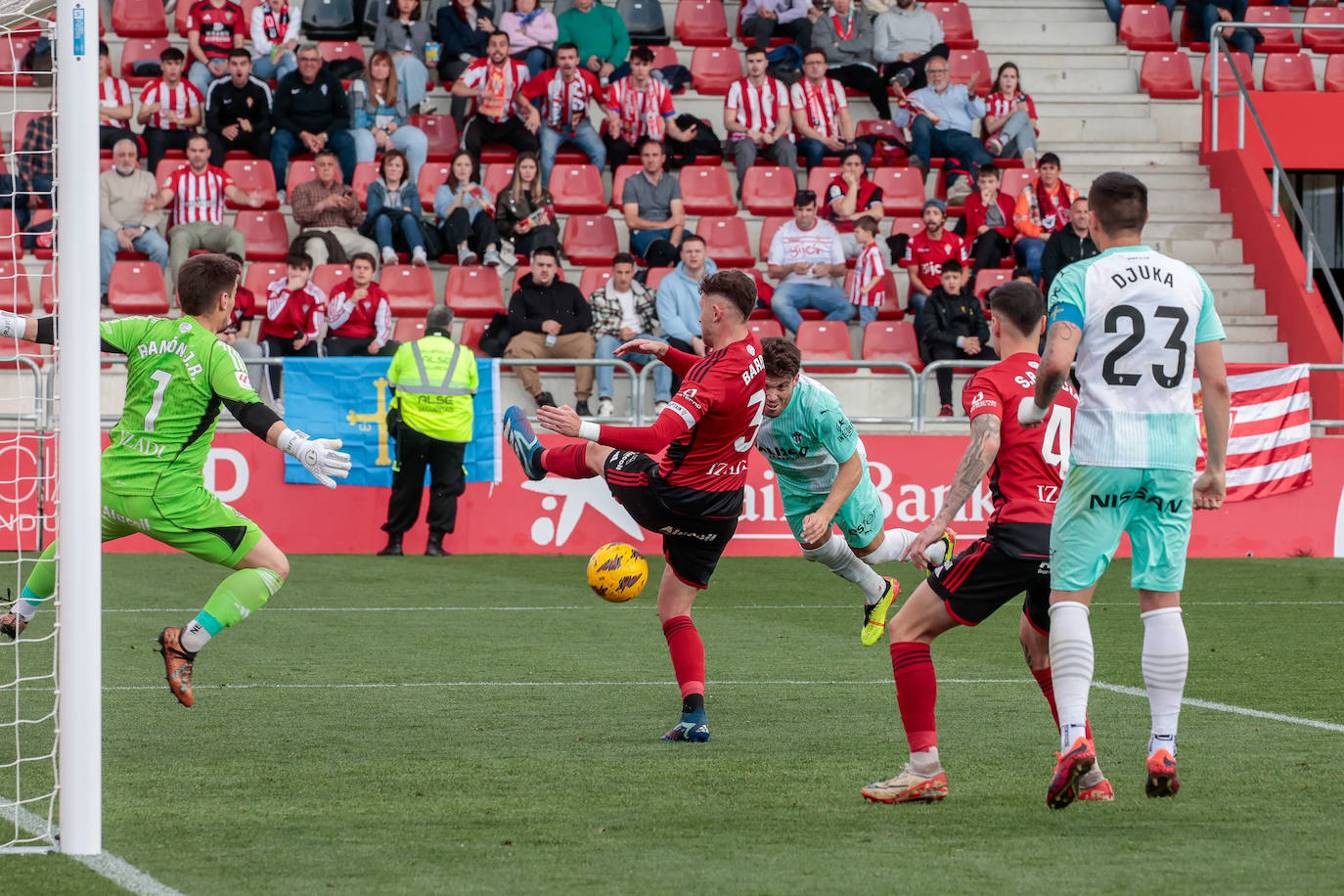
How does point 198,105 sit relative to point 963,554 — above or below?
above

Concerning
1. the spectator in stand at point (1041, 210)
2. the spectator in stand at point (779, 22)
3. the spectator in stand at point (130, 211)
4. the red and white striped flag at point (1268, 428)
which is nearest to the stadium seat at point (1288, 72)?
the spectator in stand at point (1041, 210)

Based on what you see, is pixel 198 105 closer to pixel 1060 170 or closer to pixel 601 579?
pixel 1060 170

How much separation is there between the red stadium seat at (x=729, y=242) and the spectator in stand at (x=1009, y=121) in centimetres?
336

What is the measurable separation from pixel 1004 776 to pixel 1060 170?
14788 millimetres

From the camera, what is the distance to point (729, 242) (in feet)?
60.0

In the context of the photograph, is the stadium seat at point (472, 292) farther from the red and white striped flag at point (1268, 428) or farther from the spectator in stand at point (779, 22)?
the red and white striped flag at point (1268, 428)

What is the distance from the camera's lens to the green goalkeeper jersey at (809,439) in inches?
300

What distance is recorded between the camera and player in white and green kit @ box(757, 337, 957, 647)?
7.33 meters

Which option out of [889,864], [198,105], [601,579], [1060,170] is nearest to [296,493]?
[198,105]

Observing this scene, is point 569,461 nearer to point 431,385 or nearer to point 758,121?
point 431,385

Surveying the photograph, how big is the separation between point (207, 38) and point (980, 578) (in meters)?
15.2

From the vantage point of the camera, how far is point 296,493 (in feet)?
49.4

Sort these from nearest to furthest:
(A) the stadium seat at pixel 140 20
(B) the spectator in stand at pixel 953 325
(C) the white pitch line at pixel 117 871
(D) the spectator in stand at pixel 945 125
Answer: (C) the white pitch line at pixel 117 871 < (B) the spectator in stand at pixel 953 325 < (D) the spectator in stand at pixel 945 125 < (A) the stadium seat at pixel 140 20

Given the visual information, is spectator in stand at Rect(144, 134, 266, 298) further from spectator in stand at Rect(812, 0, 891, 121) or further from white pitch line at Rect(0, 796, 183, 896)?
white pitch line at Rect(0, 796, 183, 896)
